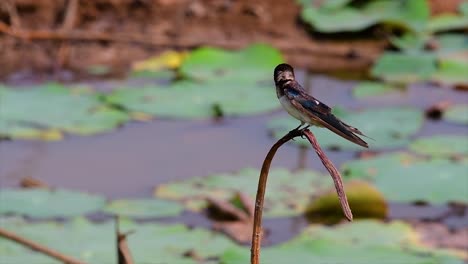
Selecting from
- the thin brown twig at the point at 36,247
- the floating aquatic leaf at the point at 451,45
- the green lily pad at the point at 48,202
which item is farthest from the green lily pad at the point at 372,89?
the thin brown twig at the point at 36,247

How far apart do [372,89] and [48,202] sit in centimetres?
213

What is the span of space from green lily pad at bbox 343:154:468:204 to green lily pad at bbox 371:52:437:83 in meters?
1.40

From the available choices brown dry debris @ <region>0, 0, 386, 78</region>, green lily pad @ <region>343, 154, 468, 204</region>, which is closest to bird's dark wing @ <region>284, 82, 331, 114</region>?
green lily pad @ <region>343, 154, 468, 204</region>

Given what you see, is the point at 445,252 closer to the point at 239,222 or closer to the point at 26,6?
the point at 239,222

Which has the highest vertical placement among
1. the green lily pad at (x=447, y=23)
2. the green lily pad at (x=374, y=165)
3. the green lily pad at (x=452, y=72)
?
the green lily pad at (x=447, y=23)

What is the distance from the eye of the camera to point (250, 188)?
3930 mm

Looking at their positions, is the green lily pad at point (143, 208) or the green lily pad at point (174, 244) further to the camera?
the green lily pad at point (143, 208)

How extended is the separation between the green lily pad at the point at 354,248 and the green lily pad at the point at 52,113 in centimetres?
150

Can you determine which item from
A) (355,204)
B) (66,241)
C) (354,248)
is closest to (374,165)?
(355,204)

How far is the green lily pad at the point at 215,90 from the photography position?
193 inches

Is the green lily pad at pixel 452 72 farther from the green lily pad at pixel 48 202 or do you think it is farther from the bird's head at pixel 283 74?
the bird's head at pixel 283 74

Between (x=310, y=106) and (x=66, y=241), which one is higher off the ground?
(x=66, y=241)

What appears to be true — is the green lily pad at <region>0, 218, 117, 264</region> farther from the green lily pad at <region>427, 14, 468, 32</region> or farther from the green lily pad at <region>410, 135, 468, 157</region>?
the green lily pad at <region>427, 14, 468, 32</region>

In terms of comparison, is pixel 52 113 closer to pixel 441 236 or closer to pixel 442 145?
pixel 442 145
